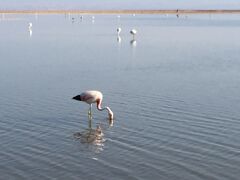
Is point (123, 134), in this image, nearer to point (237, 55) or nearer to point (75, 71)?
point (75, 71)

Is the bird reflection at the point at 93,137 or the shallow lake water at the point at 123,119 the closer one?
the shallow lake water at the point at 123,119

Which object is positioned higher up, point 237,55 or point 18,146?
point 237,55

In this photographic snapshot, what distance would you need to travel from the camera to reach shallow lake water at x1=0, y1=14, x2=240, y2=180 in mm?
15336

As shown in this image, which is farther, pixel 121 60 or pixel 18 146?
pixel 121 60

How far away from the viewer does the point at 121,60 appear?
3859 cm

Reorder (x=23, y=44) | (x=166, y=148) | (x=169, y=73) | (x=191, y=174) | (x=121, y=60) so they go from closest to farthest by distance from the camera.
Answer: (x=191, y=174) < (x=166, y=148) < (x=169, y=73) < (x=121, y=60) < (x=23, y=44)

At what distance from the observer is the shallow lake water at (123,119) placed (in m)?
15.3

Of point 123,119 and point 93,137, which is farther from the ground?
point 123,119

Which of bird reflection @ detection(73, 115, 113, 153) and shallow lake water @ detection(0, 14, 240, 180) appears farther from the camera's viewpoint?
bird reflection @ detection(73, 115, 113, 153)

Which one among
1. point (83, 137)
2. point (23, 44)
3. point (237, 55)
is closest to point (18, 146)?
point (83, 137)

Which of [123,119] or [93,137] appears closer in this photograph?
[93,137]

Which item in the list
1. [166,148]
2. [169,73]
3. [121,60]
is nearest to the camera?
[166,148]

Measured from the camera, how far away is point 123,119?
818 inches

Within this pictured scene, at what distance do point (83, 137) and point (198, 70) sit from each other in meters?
16.2
